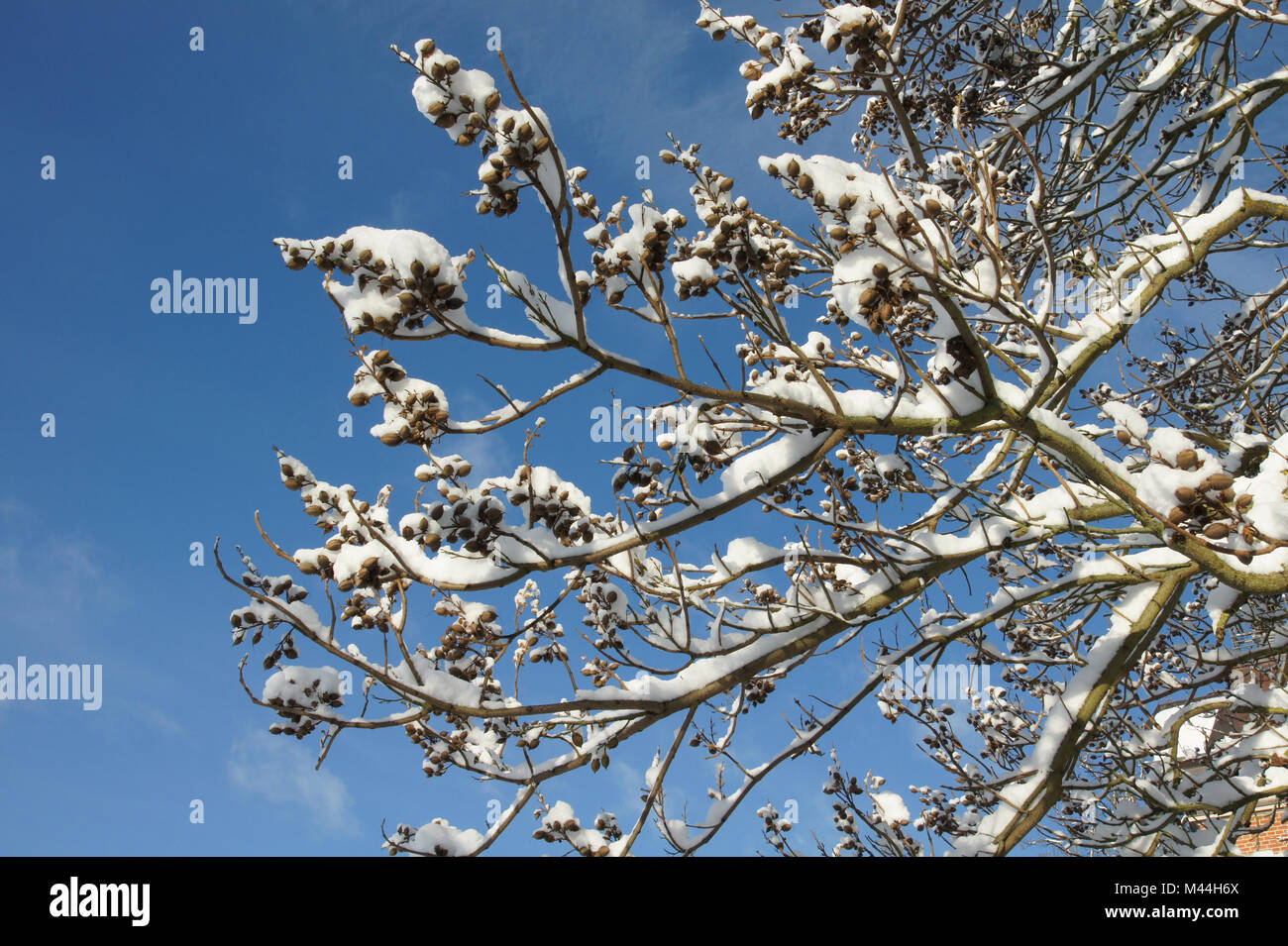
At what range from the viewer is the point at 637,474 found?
289cm

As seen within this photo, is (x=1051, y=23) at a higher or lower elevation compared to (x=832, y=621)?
higher
